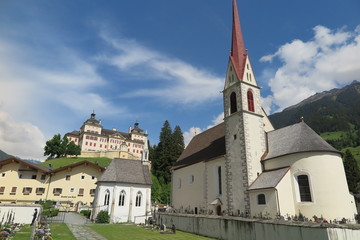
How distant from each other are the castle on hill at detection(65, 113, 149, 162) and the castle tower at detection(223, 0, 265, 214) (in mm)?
67459

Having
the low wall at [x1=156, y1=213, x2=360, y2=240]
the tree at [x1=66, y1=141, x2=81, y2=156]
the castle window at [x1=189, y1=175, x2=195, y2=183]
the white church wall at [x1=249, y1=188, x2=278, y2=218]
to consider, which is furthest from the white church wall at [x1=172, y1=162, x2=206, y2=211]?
the tree at [x1=66, y1=141, x2=81, y2=156]

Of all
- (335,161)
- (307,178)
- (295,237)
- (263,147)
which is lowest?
(295,237)

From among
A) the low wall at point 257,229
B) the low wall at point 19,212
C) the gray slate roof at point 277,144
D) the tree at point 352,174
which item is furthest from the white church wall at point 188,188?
the tree at point 352,174

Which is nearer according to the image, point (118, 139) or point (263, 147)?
point (263, 147)

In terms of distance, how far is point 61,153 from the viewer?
86.6 meters

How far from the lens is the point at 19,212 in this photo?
87.3 ft

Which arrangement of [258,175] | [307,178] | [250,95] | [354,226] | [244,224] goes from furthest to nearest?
[250,95]
[258,175]
[307,178]
[244,224]
[354,226]

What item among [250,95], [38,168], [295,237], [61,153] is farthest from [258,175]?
[61,153]

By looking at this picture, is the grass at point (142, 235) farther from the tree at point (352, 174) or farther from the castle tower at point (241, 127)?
the tree at point (352, 174)

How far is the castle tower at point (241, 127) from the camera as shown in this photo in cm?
2489

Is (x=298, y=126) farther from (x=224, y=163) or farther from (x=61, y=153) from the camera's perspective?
(x=61, y=153)

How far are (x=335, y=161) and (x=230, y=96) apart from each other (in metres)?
13.7

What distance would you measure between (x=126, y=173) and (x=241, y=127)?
20.3m

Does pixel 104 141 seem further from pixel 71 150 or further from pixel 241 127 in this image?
pixel 241 127
